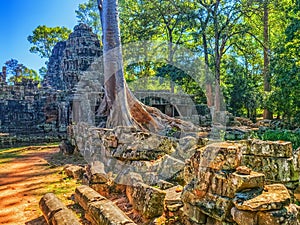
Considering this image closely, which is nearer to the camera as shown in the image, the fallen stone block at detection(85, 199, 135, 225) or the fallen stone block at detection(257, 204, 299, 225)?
the fallen stone block at detection(257, 204, 299, 225)

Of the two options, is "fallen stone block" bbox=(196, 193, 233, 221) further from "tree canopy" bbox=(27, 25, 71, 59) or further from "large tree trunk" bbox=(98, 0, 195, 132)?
"tree canopy" bbox=(27, 25, 71, 59)

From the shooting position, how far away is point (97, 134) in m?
7.59

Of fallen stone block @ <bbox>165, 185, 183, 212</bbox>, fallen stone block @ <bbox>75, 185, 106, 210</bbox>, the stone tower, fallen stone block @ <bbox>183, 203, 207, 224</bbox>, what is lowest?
fallen stone block @ <bbox>75, 185, 106, 210</bbox>

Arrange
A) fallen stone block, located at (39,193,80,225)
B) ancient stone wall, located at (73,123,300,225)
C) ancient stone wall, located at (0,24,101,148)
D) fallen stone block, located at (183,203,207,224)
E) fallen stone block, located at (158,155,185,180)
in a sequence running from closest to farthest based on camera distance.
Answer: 1. ancient stone wall, located at (73,123,300,225)
2. fallen stone block, located at (183,203,207,224)
3. fallen stone block, located at (39,193,80,225)
4. fallen stone block, located at (158,155,185,180)
5. ancient stone wall, located at (0,24,101,148)

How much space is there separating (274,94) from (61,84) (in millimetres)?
15900

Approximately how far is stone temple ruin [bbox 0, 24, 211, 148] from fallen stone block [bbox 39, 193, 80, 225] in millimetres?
9899

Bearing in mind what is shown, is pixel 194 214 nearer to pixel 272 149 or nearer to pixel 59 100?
pixel 272 149

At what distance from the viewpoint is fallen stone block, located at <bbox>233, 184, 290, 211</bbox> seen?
89.2 inches

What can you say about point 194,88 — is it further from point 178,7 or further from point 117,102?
point 117,102

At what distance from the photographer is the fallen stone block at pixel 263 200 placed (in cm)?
227

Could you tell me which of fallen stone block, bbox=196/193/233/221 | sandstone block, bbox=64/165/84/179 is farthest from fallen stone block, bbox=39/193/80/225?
sandstone block, bbox=64/165/84/179

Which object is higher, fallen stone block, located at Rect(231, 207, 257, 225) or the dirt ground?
fallen stone block, located at Rect(231, 207, 257, 225)

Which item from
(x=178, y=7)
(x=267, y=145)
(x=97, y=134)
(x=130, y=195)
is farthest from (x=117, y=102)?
(x=178, y=7)

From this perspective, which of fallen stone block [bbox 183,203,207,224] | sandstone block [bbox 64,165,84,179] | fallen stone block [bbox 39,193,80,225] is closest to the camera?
fallen stone block [bbox 183,203,207,224]
